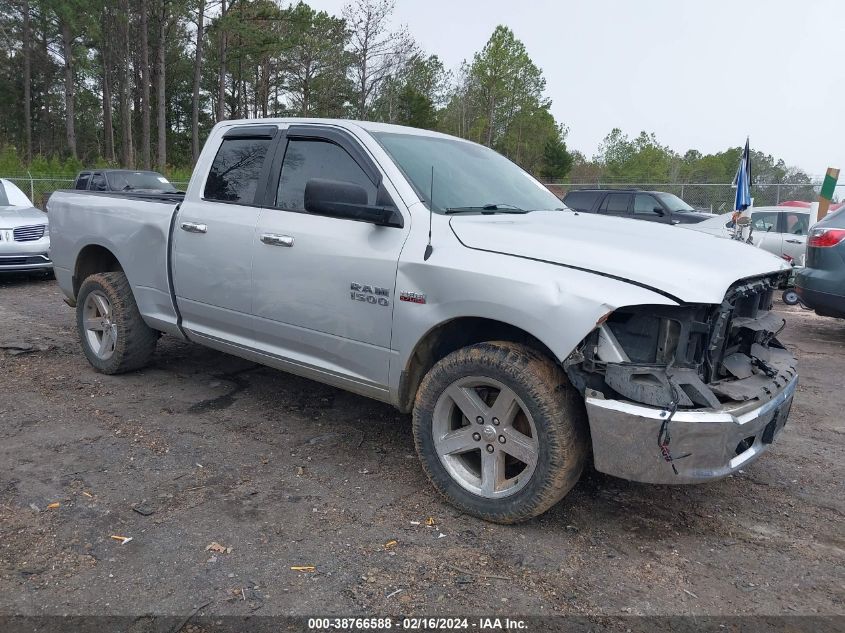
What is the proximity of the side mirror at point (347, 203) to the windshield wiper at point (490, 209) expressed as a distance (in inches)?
12.6

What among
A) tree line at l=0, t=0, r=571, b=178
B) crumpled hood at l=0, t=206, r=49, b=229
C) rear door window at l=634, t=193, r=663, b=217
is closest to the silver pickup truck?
crumpled hood at l=0, t=206, r=49, b=229

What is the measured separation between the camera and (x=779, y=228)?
1236 cm

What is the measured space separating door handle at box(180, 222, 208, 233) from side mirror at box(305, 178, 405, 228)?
1.21 m

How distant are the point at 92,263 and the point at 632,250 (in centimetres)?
461

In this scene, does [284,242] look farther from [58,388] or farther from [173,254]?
[58,388]

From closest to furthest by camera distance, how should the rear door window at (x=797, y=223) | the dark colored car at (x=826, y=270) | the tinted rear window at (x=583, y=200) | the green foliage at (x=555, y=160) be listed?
the dark colored car at (x=826, y=270)
the rear door window at (x=797, y=223)
the tinted rear window at (x=583, y=200)
the green foliage at (x=555, y=160)

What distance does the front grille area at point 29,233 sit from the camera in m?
9.78

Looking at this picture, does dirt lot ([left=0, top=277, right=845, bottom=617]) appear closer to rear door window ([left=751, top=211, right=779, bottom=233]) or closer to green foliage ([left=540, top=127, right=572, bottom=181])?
rear door window ([left=751, top=211, right=779, bottom=233])

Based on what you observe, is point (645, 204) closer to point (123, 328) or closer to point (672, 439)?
point (123, 328)

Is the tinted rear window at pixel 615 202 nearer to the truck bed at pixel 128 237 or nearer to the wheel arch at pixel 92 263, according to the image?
the truck bed at pixel 128 237

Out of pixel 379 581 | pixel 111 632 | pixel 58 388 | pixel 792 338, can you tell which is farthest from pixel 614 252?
pixel 792 338

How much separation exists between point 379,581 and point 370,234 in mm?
1749

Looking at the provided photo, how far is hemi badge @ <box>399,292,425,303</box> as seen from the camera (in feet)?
10.7

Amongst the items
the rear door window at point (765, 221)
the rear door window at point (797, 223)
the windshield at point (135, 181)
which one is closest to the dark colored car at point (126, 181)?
the windshield at point (135, 181)
